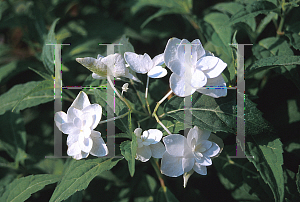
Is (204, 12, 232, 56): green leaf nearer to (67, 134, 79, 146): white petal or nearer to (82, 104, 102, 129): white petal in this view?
(82, 104, 102, 129): white petal

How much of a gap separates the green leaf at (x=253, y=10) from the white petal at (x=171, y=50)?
37 cm

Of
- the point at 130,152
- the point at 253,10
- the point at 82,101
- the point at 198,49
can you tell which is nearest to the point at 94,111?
the point at 82,101

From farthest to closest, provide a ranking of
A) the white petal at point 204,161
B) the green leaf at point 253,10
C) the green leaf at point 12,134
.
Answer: the green leaf at point 12,134 < the green leaf at point 253,10 < the white petal at point 204,161

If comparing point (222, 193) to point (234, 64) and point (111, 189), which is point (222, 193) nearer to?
point (111, 189)

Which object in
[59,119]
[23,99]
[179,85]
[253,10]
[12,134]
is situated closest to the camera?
[179,85]

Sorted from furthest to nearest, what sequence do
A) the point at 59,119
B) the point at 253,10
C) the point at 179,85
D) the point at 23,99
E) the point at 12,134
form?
1. the point at 12,134
2. the point at 23,99
3. the point at 253,10
4. the point at 59,119
5. the point at 179,85

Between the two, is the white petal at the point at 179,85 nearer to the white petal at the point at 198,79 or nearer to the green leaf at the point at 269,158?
the white petal at the point at 198,79

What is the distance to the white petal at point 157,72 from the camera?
83 cm

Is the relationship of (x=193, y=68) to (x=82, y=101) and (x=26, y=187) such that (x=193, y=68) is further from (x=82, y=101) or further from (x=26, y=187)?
(x=26, y=187)

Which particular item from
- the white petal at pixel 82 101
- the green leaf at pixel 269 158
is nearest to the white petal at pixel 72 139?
the white petal at pixel 82 101

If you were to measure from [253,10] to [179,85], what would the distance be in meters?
0.57

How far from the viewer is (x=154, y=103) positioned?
122 cm

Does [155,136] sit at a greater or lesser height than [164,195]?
greater

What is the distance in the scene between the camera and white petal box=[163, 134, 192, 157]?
0.80 meters
